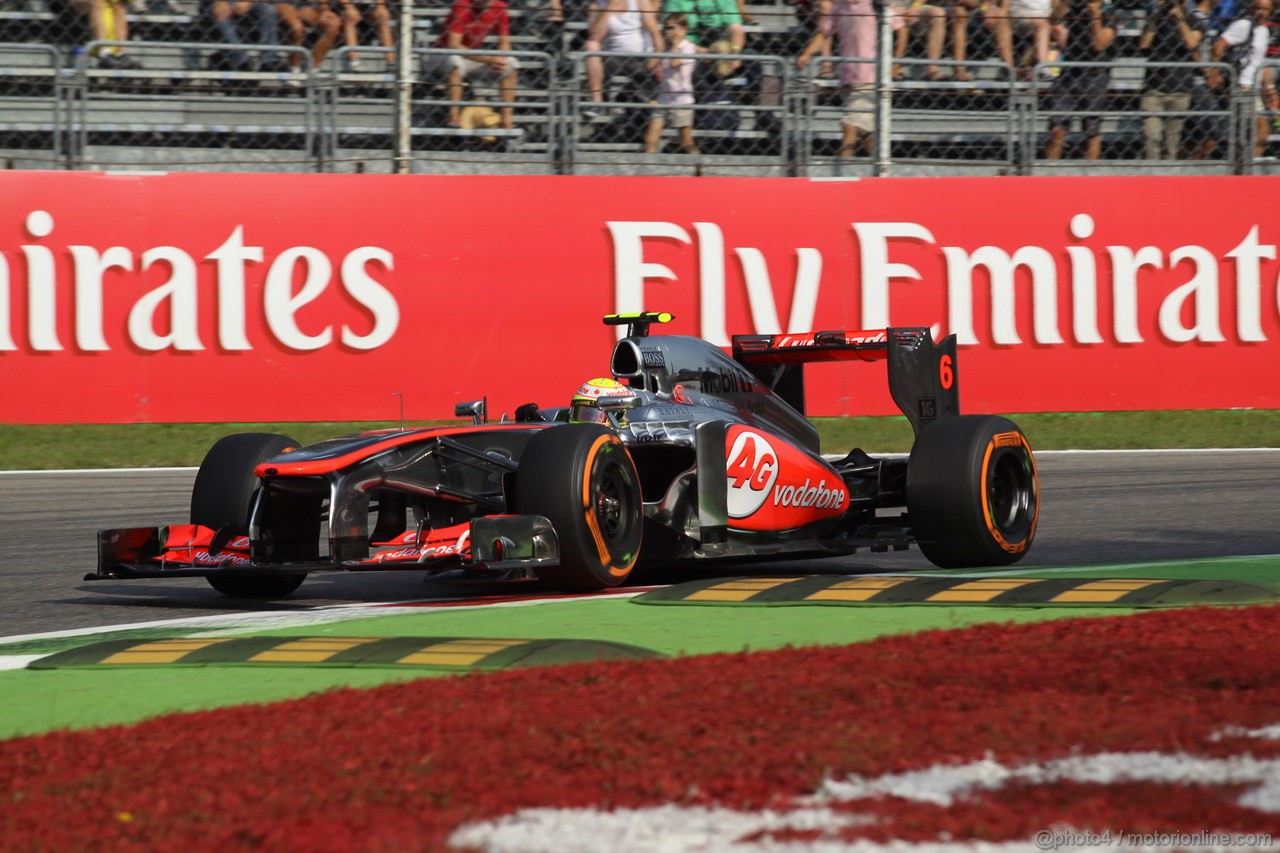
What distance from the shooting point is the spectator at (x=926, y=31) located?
13367 millimetres

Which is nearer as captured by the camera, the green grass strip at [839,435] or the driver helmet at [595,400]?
the driver helmet at [595,400]

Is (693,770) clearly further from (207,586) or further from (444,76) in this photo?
(444,76)

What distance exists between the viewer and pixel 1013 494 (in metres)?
7.27

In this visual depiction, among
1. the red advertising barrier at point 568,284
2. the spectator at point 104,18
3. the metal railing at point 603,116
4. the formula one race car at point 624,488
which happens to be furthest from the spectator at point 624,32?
the formula one race car at point 624,488

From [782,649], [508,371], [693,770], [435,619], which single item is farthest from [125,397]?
[693,770]

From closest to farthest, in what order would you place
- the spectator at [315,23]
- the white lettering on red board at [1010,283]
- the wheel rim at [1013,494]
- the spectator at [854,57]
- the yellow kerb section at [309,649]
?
the yellow kerb section at [309,649] → the wheel rim at [1013,494] → the white lettering on red board at [1010,283] → the spectator at [315,23] → the spectator at [854,57]

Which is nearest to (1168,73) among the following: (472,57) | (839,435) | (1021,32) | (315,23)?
(1021,32)

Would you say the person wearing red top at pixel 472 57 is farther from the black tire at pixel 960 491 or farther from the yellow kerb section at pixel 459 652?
the yellow kerb section at pixel 459 652

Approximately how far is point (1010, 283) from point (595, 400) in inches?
251

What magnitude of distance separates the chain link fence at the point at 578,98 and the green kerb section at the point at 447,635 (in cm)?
690

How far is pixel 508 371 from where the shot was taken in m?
12.0

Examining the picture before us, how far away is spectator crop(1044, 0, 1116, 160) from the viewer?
1330cm

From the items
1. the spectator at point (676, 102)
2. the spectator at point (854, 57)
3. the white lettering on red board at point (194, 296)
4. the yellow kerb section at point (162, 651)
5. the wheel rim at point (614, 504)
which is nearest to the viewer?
the yellow kerb section at point (162, 651)

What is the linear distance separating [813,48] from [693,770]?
35.1 feet
